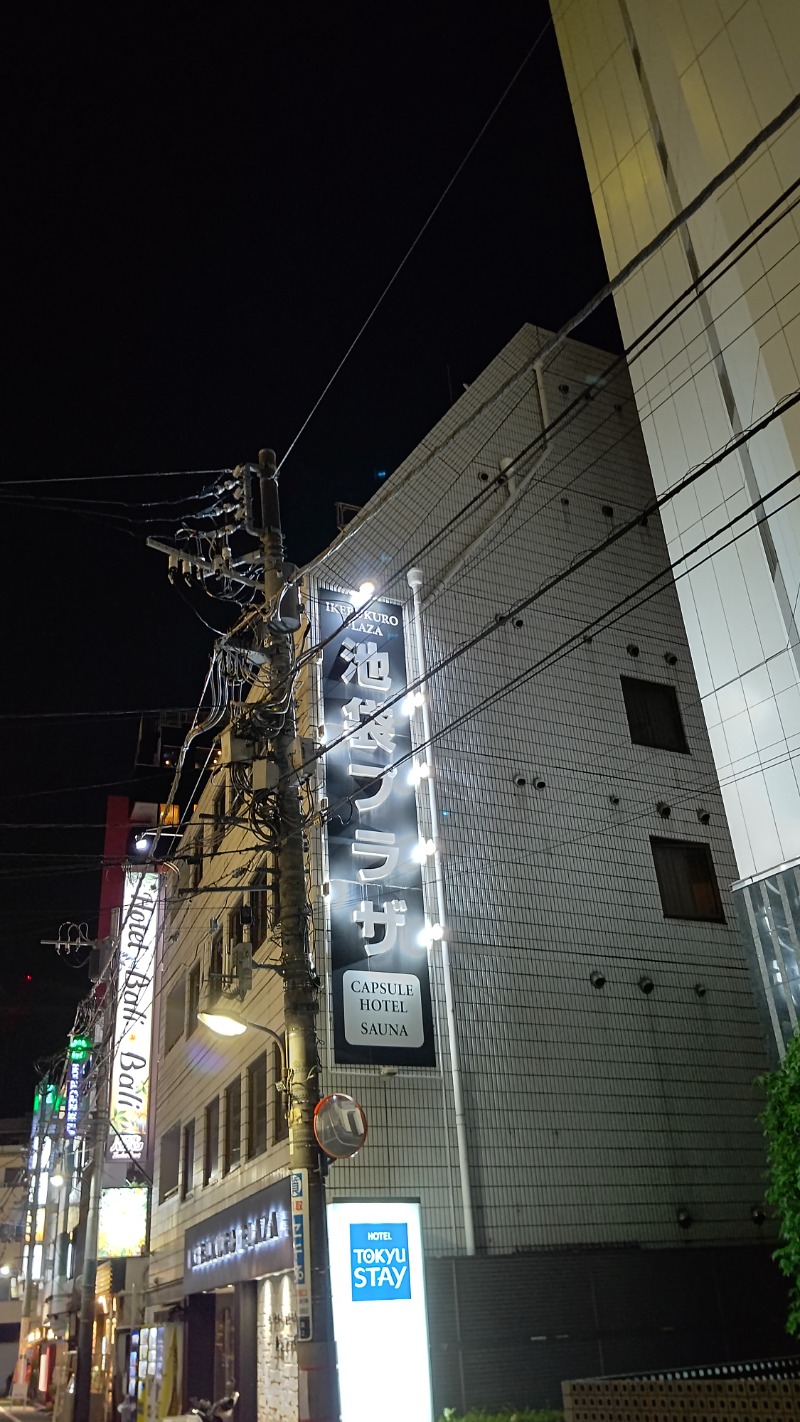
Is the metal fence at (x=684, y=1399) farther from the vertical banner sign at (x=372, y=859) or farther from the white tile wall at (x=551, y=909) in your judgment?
the vertical banner sign at (x=372, y=859)

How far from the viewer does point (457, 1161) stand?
1512cm

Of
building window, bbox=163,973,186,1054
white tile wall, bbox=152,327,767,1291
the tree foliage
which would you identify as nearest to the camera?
the tree foliage

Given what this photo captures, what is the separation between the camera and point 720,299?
1728cm

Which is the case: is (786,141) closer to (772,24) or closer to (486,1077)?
(772,24)

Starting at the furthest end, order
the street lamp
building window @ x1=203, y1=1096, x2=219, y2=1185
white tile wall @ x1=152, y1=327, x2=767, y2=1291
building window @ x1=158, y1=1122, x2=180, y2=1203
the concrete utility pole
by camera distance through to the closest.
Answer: building window @ x1=158, y1=1122, x2=180, y2=1203
building window @ x1=203, y1=1096, x2=219, y2=1185
white tile wall @ x1=152, y1=327, x2=767, y2=1291
the street lamp
the concrete utility pole

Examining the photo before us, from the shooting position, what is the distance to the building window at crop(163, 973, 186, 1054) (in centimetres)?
2631

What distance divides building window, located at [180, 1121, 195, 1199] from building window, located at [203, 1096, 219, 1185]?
1.55 meters

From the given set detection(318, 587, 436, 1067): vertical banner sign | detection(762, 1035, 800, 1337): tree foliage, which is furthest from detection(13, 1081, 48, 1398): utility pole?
detection(762, 1035, 800, 1337): tree foliage

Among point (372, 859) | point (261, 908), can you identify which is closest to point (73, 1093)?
point (261, 908)

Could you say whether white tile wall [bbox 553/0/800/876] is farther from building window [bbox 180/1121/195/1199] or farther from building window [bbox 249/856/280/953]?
building window [bbox 180/1121/195/1199]

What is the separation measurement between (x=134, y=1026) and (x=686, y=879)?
16.2 m

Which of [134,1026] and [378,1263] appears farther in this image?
[134,1026]

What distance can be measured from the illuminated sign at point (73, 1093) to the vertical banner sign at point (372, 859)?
79.3 ft

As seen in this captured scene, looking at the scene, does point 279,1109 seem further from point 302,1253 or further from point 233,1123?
point 302,1253
